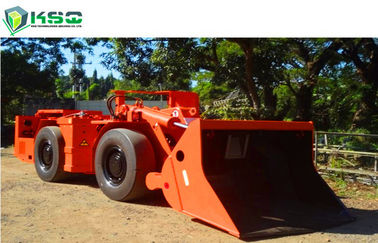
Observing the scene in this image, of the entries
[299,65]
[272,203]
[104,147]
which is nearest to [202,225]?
[272,203]

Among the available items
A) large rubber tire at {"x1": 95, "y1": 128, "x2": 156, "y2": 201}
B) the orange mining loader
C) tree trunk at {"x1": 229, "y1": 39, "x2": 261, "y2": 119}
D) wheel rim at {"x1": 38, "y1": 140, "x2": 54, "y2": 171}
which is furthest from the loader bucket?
tree trunk at {"x1": 229, "y1": 39, "x2": 261, "y2": 119}

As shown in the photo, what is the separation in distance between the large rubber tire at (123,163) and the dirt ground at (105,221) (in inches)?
7.2

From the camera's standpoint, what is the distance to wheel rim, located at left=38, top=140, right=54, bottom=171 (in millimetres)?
6984

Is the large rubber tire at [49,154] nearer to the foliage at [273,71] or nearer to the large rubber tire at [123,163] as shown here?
the large rubber tire at [123,163]

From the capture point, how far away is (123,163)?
535 cm

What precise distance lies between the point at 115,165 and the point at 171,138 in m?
0.90

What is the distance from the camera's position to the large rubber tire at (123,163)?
5.05 meters

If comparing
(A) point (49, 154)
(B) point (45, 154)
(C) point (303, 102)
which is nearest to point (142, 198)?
(A) point (49, 154)

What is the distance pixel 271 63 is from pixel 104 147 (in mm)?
6001

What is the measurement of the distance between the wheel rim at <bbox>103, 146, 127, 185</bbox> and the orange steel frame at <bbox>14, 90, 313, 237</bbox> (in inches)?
16.3

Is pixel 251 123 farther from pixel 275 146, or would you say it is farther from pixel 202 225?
pixel 202 225

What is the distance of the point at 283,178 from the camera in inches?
194

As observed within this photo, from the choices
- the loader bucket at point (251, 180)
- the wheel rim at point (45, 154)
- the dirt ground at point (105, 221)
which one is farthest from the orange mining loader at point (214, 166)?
the wheel rim at point (45, 154)
